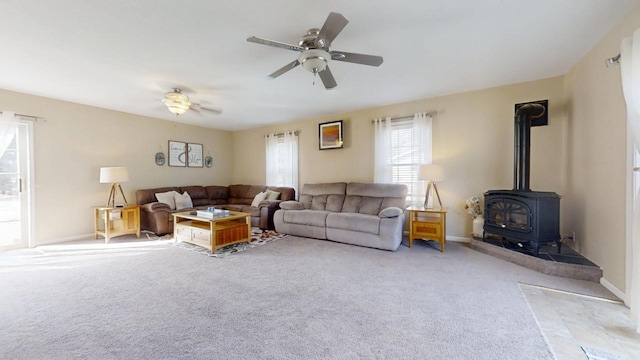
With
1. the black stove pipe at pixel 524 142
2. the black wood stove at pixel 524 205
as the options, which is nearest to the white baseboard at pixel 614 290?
the black wood stove at pixel 524 205

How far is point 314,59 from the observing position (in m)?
2.18

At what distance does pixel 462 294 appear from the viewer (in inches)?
91.9

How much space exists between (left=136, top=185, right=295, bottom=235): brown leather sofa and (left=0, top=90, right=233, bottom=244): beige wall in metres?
0.47

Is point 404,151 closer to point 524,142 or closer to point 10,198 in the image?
point 524,142

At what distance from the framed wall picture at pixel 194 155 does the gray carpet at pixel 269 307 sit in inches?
123

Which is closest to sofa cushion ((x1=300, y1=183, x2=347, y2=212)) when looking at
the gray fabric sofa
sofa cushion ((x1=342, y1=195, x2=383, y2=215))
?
the gray fabric sofa

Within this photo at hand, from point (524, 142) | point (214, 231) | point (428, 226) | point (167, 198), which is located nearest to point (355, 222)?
point (428, 226)

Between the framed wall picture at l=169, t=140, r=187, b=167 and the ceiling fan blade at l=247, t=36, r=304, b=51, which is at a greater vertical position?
the ceiling fan blade at l=247, t=36, r=304, b=51

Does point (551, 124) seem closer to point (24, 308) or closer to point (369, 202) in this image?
point (369, 202)

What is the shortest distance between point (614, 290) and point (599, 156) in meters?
1.33

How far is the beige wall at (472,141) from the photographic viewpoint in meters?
3.50

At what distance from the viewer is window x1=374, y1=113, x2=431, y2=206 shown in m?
4.30

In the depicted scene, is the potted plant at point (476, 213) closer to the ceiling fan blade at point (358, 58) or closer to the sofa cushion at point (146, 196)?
the ceiling fan blade at point (358, 58)

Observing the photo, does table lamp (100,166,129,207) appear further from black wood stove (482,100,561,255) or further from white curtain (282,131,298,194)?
black wood stove (482,100,561,255)
